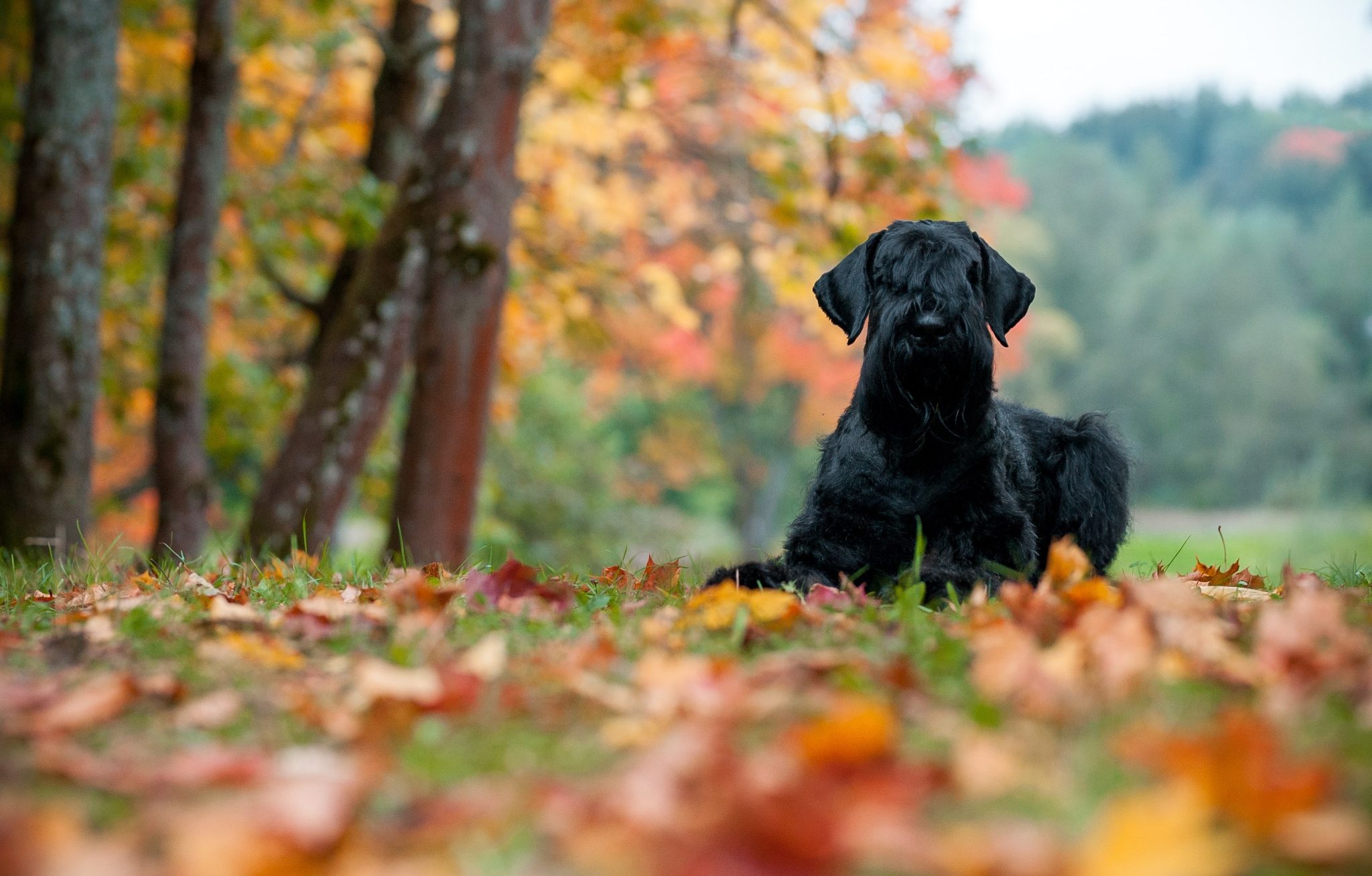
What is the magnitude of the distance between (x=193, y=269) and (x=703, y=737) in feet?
26.4

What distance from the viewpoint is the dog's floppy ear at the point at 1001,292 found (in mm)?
4043

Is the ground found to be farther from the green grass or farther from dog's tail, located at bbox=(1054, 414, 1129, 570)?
the green grass

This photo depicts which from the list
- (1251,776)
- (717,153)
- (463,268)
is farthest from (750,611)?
(717,153)

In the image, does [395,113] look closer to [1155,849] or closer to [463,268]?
[463,268]

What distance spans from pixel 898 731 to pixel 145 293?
1194 cm

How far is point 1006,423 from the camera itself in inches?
169

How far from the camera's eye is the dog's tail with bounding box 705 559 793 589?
12.7 feet

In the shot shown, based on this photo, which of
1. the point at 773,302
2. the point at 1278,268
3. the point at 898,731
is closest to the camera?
the point at 898,731

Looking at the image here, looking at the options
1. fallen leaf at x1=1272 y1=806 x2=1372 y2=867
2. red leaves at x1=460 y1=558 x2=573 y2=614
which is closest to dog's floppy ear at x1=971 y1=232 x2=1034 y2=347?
red leaves at x1=460 y1=558 x2=573 y2=614

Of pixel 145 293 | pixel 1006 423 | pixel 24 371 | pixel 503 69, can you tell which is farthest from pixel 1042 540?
pixel 145 293

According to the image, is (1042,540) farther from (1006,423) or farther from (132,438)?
(132,438)

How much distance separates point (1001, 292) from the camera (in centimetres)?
409

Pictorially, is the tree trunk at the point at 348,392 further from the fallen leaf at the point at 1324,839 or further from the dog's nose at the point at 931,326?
the fallen leaf at the point at 1324,839

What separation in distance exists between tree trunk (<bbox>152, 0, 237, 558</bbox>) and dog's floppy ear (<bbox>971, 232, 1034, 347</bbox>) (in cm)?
645
